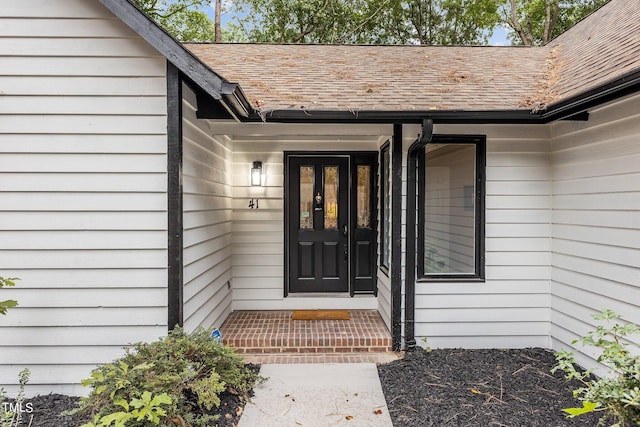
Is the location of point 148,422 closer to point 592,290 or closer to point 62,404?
point 62,404

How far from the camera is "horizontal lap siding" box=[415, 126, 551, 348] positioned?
3.99m

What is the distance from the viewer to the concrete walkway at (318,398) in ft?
9.07

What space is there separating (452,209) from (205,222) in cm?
263

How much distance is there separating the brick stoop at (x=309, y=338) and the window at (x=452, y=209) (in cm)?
90

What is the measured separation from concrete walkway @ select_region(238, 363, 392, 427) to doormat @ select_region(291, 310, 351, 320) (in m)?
1.00

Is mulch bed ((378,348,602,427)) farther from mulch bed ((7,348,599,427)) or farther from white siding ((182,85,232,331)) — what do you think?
white siding ((182,85,232,331))

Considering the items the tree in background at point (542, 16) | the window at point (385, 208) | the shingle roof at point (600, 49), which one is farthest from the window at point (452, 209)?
the tree in background at point (542, 16)

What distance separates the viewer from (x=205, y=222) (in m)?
3.74

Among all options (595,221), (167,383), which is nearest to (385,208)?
(595,221)

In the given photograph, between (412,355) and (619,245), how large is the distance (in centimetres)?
206

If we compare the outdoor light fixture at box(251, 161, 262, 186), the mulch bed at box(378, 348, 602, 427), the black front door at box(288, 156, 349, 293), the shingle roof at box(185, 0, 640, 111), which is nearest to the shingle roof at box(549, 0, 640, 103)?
the shingle roof at box(185, 0, 640, 111)

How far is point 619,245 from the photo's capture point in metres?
A: 3.12

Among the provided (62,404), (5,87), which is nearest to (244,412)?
(62,404)

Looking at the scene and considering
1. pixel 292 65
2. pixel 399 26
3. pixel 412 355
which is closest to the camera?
pixel 412 355
